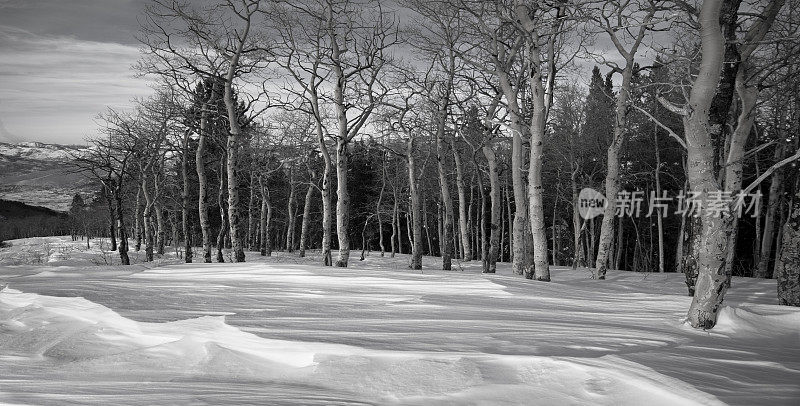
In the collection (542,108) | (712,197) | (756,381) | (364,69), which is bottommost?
(756,381)

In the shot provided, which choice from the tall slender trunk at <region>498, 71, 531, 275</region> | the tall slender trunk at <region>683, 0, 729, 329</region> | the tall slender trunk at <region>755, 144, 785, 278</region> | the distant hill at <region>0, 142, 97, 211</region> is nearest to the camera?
the tall slender trunk at <region>683, 0, 729, 329</region>

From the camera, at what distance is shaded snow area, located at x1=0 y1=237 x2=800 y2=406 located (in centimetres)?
292

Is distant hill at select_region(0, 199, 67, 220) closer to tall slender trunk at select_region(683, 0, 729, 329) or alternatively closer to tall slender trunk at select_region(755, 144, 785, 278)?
tall slender trunk at select_region(755, 144, 785, 278)

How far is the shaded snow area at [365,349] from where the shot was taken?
2.92m

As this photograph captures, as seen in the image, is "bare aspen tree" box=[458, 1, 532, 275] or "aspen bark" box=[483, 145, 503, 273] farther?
"aspen bark" box=[483, 145, 503, 273]

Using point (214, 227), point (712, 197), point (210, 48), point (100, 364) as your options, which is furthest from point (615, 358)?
point (214, 227)

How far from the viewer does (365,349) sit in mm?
3600

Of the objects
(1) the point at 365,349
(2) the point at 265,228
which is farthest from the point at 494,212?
(2) the point at 265,228

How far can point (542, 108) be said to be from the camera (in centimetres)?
1098

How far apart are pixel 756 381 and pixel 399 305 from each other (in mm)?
3221

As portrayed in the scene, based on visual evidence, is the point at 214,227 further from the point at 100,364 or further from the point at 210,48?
the point at 100,364

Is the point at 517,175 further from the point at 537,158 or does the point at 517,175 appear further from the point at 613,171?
the point at 613,171

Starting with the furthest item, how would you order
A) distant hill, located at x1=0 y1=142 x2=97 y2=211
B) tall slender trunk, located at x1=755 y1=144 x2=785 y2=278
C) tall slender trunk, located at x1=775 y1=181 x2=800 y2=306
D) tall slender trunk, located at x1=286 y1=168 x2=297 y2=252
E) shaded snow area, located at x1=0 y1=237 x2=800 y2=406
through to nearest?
distant hill, located at x1=0 y1=142 x2=97 y2=211, tall slender trunk, located at x1=286 y1=168 x2=297 y2=252, tall slender trunk, located at x1=755 y1=144 x2=785 y2=278, tall slender trunk, located at x1=775 y1=181 x2=800 y2=306, shaded snow area, located at x1=0 y1=237 x2=800 y2=406

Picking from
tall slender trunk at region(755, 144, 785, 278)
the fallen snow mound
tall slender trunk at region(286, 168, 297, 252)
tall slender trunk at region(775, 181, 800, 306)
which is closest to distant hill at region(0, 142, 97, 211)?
tall slender trunk at region(286, 168, 297, 252)
